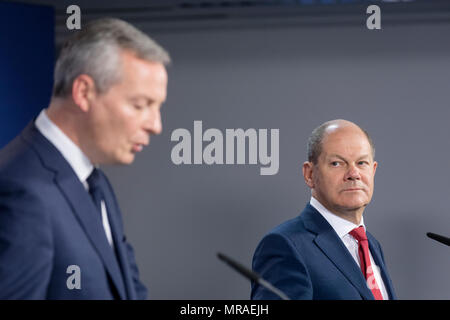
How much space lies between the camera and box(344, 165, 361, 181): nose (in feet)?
6.33

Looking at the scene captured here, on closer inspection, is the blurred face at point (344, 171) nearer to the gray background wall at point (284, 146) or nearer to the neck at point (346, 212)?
the neck at point (346, 212)

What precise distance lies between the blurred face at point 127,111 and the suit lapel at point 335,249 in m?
0.90

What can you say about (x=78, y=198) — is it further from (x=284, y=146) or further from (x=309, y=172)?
(x=284, y=146)

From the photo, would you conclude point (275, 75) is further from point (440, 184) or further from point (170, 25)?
point (440, 184)

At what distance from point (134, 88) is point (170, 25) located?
2105 mm

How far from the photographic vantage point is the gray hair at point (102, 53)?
1.07m

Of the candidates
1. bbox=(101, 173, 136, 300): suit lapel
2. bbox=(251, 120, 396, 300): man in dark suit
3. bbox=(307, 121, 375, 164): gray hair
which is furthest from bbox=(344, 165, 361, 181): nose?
bbox=(101, 173, 136, 300): suit lapel

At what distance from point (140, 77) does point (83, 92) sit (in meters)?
0.10

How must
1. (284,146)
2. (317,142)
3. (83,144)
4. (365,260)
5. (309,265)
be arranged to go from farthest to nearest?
(284,146) → (317,142) → (365,260) → (309,265) → (83,144)

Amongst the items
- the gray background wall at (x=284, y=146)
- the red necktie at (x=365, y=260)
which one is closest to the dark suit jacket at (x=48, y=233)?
the red necktie at (x=365, y=260)

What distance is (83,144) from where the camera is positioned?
1106 millimetres

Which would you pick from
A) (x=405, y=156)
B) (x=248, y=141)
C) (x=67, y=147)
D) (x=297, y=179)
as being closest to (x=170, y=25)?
(x=248, y=141)

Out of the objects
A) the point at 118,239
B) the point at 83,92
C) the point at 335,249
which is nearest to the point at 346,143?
the point at 335,249

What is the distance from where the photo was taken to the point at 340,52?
307cm
